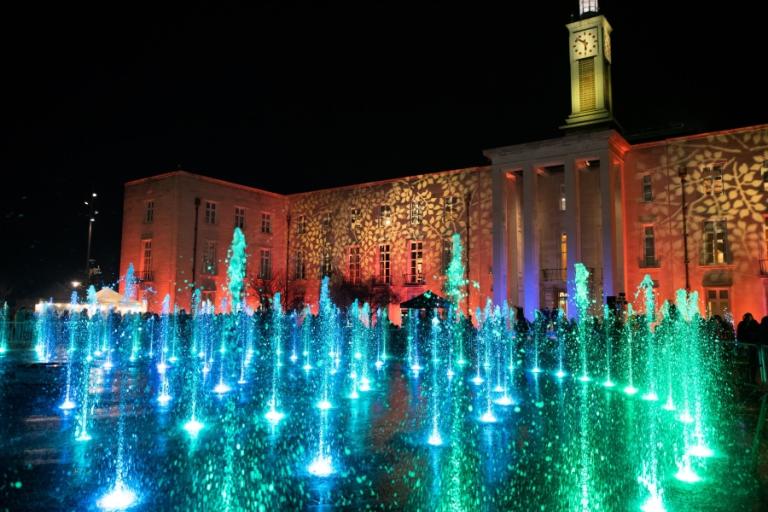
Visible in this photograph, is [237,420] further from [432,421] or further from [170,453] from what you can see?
[432,421]

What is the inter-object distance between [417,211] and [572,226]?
10025 millimetres

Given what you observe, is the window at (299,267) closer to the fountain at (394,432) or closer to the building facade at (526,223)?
the building facade at (526,223)

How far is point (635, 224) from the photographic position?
2842 cm

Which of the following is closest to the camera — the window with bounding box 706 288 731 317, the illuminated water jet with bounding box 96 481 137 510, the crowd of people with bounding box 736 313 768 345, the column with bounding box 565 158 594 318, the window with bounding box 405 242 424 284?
the illuminated water jet with bounding box 96 481 137 510

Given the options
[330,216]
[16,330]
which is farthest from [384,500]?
[330,216]

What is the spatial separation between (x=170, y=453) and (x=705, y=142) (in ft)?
90.0

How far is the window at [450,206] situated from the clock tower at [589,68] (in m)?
7.10

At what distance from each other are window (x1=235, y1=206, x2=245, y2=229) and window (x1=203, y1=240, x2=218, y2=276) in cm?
228

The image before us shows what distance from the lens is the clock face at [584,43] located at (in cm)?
3036

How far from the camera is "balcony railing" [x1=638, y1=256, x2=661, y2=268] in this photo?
90.6 feet

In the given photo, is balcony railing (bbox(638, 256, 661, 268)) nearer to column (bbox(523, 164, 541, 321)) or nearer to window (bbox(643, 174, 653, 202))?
window (bbox(643, 174, 653, 202))

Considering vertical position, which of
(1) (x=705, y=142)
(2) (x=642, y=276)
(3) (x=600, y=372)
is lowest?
(3) (x=600, y=372)

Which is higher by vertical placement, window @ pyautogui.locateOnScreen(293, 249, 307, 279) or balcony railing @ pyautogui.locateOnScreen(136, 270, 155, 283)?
window @ pyautogui.locateOnScreen(293, 249, 307, 279)

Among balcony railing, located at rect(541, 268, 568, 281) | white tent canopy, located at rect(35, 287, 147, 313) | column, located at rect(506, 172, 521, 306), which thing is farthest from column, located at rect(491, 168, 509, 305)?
white tent canopy, located at rect(35, 287, 147, 313)
